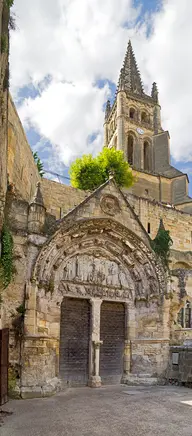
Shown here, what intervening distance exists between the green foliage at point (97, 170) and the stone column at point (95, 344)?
1828cm

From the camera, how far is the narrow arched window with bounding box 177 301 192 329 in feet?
45.3

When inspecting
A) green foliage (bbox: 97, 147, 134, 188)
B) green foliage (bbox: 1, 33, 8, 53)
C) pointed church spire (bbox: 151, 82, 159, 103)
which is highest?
pointed church spire (bbox: 151, 82, 159, 103)

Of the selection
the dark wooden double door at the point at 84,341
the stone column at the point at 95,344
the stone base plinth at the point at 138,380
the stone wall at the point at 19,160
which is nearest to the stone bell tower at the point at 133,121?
the stone wall at the point at 19,160

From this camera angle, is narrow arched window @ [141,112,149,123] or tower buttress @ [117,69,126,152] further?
narrow arched window @ [141,112,149,123]

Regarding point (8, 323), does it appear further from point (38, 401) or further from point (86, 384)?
point (86, 384)

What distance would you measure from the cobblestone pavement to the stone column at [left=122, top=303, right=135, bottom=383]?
68.8 inches

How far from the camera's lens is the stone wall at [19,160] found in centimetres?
1259

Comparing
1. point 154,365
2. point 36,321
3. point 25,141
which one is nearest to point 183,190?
point 25,141

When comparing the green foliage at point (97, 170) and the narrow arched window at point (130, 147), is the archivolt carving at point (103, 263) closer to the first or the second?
the green foliage at point (97, 170)

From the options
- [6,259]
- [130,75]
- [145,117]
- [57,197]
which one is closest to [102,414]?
[6,259]

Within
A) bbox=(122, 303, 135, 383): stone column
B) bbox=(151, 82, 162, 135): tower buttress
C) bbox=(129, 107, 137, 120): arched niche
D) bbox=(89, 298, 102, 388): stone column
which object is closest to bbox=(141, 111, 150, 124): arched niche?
bbox=(151, 82, 162, 135): tower buttress

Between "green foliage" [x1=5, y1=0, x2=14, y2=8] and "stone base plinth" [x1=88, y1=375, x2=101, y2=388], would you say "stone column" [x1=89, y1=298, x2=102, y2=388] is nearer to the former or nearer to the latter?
"stone base plinth" [x1=88, y1=375, x2=101, y2=388]

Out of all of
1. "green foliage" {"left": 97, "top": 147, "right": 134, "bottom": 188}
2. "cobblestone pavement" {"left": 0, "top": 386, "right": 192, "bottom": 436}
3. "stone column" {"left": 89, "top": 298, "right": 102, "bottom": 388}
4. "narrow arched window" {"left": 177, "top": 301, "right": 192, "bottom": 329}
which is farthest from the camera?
"green foliage" {"left": 97, "top": 147, "right": 134, "bottom": 188}

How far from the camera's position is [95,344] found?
11461mm
